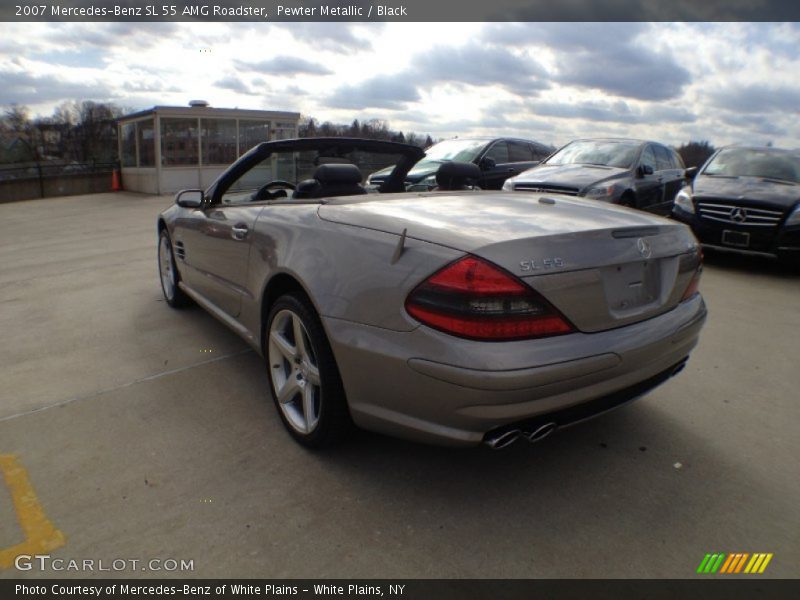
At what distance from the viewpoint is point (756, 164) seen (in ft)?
25.5

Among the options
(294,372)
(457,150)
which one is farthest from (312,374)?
(457,150)

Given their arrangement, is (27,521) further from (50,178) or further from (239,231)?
(50,178)

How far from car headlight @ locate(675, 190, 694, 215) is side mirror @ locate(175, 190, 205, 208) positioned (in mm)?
5947

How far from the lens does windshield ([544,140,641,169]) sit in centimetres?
842

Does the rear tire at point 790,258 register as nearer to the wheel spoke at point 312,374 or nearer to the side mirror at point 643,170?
the side mirror at point 643,170

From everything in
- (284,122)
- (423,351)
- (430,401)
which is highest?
(284,122)

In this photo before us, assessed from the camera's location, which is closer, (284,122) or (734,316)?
(734,316)

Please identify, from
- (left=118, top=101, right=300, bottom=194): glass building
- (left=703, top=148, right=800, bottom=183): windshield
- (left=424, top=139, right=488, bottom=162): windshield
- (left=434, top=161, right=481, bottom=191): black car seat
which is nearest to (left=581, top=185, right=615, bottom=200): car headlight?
(left=703, top=148, right=800, bottom=183): windshield

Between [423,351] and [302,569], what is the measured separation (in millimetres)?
840

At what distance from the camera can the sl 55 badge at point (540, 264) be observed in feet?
6.54

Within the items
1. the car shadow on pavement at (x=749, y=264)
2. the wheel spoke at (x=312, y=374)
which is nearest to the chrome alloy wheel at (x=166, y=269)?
the wheel spoke at (x=312, y=374)
